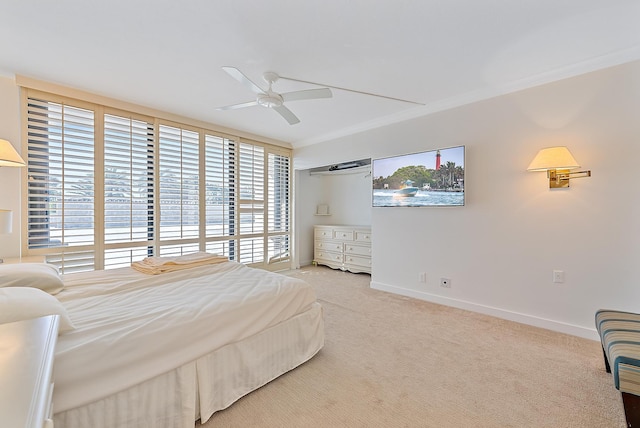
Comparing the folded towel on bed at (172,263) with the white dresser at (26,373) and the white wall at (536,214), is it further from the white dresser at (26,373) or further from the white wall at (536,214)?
the white wall at (536,214)

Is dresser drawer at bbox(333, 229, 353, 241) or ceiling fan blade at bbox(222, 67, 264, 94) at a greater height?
ceiling fan blade at bbox(222, 67, 264, 94)

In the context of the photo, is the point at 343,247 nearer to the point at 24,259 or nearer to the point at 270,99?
the point at 270,99

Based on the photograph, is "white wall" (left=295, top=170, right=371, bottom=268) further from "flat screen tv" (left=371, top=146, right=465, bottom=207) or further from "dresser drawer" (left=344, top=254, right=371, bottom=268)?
"flat screen tv" (left=371, top=146, right=465, bottom=207)

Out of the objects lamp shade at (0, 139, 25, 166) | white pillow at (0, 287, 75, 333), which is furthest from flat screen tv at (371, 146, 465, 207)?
lamp shade at (0, 139, 25, 166)

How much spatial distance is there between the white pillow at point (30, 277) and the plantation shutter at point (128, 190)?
1572 millimetres

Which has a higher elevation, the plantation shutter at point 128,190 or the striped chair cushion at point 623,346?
the plantation shutter at point 128,190

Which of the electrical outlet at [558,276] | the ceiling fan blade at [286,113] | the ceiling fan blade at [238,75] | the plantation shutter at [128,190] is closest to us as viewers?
the ceiling fan blade at [238,75]

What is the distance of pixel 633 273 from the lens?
243 centimetres

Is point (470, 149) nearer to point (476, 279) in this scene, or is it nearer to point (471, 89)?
point (471, 89)

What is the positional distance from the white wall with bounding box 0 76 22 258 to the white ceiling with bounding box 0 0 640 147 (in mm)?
212

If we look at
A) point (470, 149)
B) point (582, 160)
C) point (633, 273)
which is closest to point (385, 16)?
point (470, 149)

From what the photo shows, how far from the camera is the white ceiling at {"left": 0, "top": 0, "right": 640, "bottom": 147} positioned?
6.16 feet

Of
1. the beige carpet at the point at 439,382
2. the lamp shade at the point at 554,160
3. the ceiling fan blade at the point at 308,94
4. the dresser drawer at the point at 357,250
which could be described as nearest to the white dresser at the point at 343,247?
the dresser drawer at the point at 357,250

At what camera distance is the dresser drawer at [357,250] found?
5.10 m
